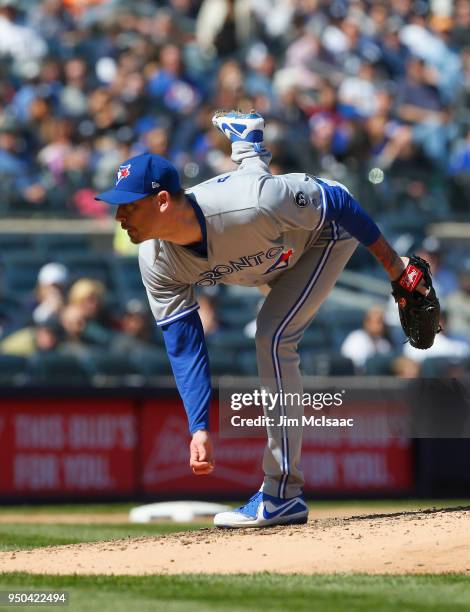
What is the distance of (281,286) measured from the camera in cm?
659

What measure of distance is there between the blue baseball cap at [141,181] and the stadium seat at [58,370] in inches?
219

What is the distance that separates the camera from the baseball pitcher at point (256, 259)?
586 cm

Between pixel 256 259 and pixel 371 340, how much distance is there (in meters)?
5.95

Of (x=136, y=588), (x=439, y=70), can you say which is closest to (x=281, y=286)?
(x=136, y=588)

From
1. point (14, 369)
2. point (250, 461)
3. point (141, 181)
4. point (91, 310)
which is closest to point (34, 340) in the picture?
point (14, 369)

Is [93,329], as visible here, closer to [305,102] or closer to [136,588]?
[305,102]

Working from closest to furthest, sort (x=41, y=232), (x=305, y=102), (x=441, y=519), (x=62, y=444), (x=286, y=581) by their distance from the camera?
(x=286, y=581) < (x=441, y=519) < (x=62, y=444) < (x=41, y=232) < (x=305, y=102)

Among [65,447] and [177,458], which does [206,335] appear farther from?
[65,447]

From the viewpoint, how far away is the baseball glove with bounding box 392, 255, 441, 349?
6.35 m

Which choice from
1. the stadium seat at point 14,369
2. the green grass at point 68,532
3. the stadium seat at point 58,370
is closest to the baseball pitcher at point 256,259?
the green grass at point 68,532

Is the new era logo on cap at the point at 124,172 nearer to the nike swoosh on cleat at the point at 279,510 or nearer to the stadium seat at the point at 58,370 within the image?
the nike swoosh on cleat at the point at 279,510

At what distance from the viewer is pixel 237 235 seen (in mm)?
5969

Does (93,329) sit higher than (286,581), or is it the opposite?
(93,329)

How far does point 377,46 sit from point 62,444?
7.87 metres
